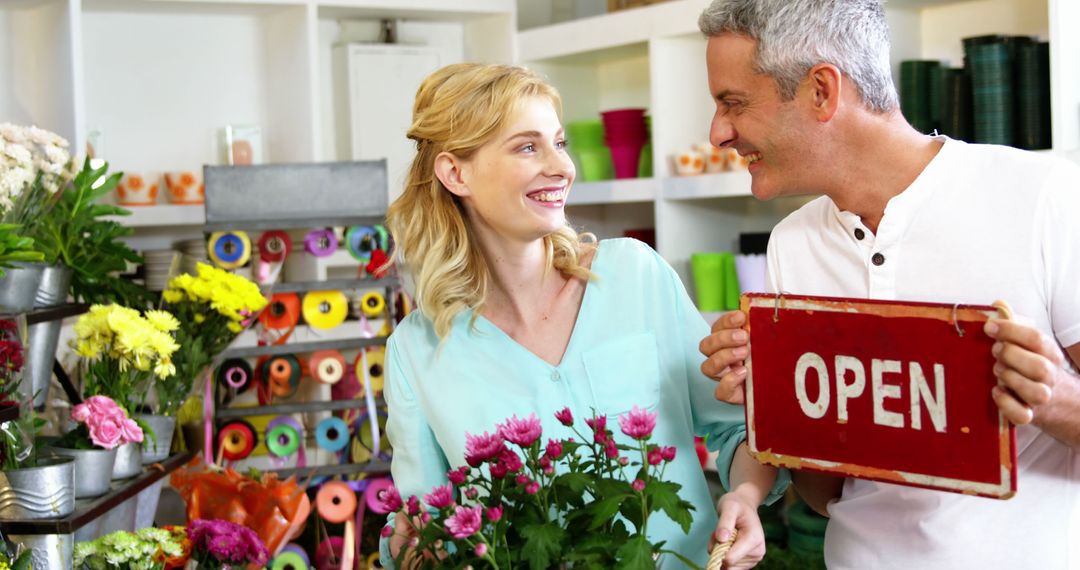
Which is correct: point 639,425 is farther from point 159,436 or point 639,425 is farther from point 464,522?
point 159,436

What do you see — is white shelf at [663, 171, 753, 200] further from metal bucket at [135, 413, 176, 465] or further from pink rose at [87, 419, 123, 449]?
pink rose at [87, 419, 123, 449]

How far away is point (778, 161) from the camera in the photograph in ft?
5.42

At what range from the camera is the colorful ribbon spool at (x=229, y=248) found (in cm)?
352

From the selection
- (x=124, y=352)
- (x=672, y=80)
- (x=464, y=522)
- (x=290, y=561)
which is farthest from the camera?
(x=672, y=80)

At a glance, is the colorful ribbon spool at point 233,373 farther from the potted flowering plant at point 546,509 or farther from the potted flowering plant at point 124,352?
the potted flowering plant at point 546,509

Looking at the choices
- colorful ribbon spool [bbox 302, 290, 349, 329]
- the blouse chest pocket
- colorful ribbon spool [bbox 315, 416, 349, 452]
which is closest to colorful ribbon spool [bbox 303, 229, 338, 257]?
colorful ribbon spool [bbox 302, 290, 349, 329]

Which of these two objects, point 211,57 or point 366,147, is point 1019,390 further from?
point 211,57

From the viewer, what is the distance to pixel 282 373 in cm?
364

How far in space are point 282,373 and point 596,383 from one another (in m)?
2.03

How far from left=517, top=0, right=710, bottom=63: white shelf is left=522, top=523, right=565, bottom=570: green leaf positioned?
286cm

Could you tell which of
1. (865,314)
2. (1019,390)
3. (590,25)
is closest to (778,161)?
(865,314)

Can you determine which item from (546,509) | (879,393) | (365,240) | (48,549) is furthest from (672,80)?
(546,509)

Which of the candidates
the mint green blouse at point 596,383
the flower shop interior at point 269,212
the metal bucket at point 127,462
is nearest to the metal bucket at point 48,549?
the flower shop interior at point 269,212

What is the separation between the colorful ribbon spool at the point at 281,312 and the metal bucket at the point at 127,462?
0.88m
